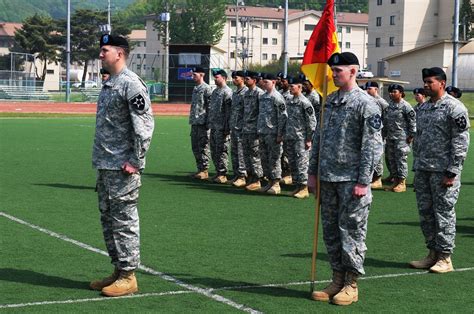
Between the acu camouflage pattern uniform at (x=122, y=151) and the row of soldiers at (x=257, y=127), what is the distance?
23.5 ft

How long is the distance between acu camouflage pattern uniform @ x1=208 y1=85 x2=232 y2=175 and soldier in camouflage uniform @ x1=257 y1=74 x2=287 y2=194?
1.44 meters

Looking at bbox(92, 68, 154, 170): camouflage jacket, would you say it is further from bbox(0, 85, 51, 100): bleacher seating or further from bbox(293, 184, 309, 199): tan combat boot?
bbox(0, 85, 51, 100): bleacher seating

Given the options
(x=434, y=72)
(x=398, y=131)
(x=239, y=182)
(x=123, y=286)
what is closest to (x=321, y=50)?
(x=434, y=72)

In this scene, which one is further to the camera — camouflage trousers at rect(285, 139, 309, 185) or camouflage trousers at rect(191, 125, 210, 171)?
camouflage trousers at rect(191, 125, 210, 171)

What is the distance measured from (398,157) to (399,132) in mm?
467

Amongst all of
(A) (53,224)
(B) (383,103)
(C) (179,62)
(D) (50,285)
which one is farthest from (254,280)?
(C) (179,62)

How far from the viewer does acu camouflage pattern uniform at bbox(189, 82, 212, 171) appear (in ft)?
54.6

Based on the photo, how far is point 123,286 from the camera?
7.43m

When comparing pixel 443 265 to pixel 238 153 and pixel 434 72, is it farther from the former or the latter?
pixel 238 153

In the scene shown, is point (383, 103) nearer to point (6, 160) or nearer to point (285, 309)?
point (6, 160)

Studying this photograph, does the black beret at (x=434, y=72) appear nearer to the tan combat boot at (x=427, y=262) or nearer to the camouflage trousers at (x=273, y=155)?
the tan combat boot at (x=427, y=262)

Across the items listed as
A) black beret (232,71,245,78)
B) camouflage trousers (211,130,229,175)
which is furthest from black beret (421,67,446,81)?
camouflage trousers (211,130,229,175)

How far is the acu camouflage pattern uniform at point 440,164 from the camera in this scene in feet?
29.1

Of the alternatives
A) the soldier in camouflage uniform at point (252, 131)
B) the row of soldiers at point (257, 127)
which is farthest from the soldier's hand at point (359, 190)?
the soldier in camouflage uniform at point (252, 131)
